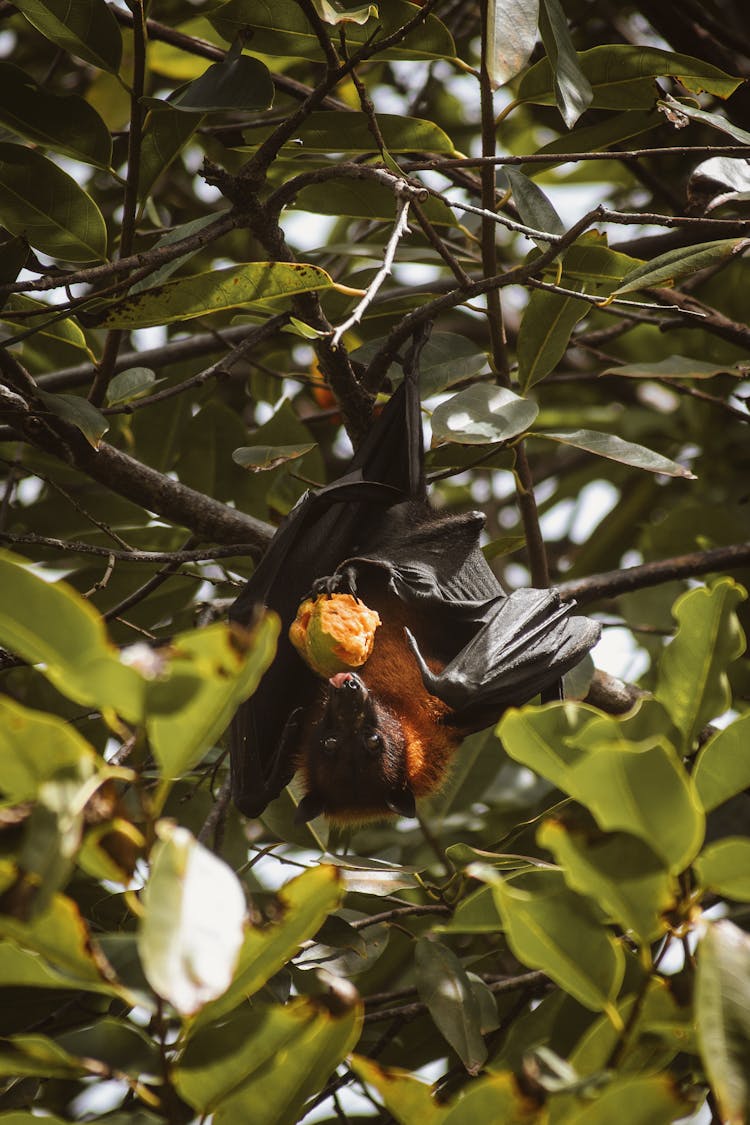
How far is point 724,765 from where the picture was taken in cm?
166

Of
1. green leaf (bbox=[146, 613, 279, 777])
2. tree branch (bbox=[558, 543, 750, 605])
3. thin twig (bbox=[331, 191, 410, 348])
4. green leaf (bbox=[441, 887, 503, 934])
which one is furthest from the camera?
tree branch (bbox=[558, 543, 750, 605])

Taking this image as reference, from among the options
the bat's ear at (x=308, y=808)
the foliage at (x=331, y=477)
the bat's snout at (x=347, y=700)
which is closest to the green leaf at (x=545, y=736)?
the foliage at (x=331, y=477)

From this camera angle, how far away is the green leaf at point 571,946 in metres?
1.54

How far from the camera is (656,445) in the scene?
5.02 metres

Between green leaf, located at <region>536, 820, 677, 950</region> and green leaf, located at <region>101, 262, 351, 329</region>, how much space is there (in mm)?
1542

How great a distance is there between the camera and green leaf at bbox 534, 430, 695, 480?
2.75m

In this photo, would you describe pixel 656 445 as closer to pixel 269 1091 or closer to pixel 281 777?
pixel 281 777

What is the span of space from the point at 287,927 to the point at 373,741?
1.45 m

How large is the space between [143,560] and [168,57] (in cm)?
251

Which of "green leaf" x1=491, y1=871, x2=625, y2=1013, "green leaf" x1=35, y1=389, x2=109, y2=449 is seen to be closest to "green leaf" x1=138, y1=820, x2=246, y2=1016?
"green leaf" x1=491, y1=871, x2=625, y2=1013

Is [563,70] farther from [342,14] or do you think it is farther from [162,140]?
[162,140]

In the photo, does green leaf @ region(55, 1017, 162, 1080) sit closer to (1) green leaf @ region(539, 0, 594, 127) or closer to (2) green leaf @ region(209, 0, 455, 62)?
(1) green leaf @ region(539, 0, 594, 127)

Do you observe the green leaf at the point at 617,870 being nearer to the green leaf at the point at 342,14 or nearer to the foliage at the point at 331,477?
the foliage at the point at 331,477

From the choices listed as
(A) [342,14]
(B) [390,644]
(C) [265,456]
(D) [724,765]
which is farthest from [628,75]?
(D) [724,765]
